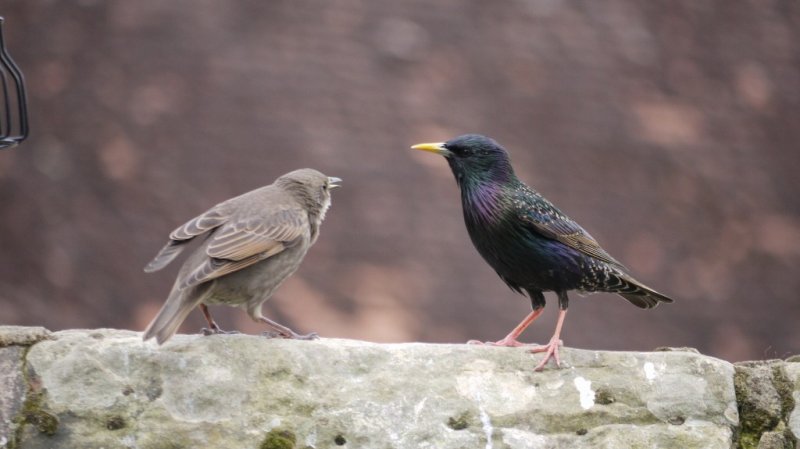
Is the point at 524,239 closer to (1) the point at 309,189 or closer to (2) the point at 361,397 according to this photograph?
(1) the point at 309,189

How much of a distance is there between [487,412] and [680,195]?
4.90 m

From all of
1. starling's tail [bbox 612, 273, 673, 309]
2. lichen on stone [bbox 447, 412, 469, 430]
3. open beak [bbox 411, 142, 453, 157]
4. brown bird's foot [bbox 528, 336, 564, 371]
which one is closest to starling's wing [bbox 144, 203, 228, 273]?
open beak [bbox 411, 142, 453, 157]

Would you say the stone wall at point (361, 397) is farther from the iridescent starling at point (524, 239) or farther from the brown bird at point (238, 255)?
the iridescent starling at point (524, 239)

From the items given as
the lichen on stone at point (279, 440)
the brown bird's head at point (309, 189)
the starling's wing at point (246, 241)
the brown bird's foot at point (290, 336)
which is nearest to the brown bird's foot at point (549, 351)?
the brown bird's foot at point (290, 336)

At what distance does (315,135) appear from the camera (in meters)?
8.93

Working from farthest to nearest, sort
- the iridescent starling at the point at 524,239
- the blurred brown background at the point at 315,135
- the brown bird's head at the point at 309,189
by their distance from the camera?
1. the blurred brown background at the point at 315,135
2. the brown bird's head at the point at 309,189
3. the iridescent starling at the point at 524,239

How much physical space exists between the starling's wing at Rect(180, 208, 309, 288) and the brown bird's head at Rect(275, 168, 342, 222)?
0.21 metres

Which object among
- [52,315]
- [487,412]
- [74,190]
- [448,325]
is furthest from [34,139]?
[487,412]

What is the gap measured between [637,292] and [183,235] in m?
2.06

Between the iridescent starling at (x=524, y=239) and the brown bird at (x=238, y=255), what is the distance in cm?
69

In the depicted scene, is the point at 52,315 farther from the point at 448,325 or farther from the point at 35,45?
the point at 448,325

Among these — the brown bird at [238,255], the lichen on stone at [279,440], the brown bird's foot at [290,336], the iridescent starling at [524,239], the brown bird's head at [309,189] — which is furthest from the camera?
the brown bird's head at [309,189]

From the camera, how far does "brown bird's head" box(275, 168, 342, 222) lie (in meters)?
5.79

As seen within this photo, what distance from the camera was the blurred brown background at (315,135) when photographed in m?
8.86
